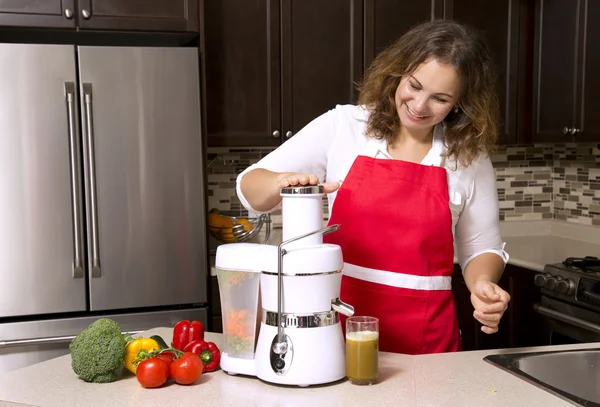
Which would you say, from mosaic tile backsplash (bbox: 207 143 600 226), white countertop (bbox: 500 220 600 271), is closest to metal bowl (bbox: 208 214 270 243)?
mosaic tile backsplash (bbox: 207 143 600 226)

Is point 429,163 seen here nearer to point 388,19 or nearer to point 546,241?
point 388,19

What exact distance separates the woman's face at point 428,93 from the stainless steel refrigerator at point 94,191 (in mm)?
1336

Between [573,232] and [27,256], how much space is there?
2743 millimetres

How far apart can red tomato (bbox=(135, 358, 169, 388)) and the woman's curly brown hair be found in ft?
2.96

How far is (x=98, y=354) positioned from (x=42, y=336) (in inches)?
62.3

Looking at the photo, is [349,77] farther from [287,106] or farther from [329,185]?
[329,185]

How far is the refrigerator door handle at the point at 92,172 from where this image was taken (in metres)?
2.99

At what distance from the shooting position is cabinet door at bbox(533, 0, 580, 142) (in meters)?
3.60

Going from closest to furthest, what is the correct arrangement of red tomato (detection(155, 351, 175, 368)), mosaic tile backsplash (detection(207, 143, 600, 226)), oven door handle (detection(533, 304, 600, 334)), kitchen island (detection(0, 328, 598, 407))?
kitchen island (detection(0, 328, 598, 407))
red tomato (detection(155, 351, 175, 368))
oven door handle (detection(533, 304, 600, 334))
mosaic tile backsplash (detection(207, 143, 600, 226))

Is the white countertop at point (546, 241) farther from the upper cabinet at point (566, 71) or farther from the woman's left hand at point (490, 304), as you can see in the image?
the woman's left hand at point (490, 304)

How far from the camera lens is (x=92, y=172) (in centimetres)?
301

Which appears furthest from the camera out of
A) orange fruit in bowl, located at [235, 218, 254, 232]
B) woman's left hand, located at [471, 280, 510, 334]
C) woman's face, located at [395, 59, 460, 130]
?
orange fruit in bowl, located at [235, 218, 254, 232]

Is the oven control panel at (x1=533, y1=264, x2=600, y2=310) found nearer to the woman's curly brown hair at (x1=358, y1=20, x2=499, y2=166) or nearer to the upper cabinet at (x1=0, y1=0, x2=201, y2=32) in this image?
the woman's curly brown hair at (x1=358, y1=20, x2=499, y2=166)

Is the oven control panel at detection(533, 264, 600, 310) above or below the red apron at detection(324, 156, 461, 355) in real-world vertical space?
below
